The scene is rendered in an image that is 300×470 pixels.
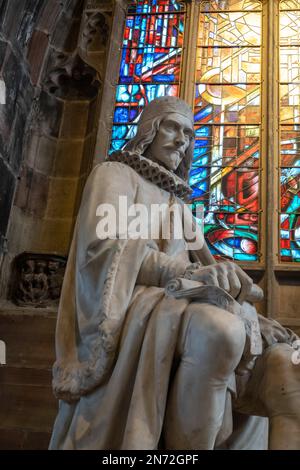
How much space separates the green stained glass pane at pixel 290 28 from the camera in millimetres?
5281

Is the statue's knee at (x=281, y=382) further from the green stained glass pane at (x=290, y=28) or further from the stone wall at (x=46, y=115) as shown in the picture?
the green stained glass pane at (x=290, y=28)

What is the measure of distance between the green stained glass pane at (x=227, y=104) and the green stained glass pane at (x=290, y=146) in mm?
261

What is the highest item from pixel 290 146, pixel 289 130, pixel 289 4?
pixel 289 4

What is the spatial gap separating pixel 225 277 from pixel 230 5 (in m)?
4.61

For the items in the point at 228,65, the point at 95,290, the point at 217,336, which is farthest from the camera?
the point at 228,65

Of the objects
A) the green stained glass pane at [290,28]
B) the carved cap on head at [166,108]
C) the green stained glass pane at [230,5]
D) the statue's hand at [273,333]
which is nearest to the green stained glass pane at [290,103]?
the green stained glass pane at [290,28]

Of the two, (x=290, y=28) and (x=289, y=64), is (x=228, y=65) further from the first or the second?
(x=290, y=28)

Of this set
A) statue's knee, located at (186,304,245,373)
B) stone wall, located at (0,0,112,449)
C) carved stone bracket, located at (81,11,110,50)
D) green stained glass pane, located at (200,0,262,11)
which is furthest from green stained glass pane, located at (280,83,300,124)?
statue's knee, located at (186,304,245,373)

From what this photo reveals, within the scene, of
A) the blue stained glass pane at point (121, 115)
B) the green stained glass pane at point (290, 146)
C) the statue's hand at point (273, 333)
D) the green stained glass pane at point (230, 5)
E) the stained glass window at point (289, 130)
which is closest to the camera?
the statue's hand at point (273, 333)

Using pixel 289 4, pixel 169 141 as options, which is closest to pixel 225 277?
pixel 169 141

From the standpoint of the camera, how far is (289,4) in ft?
18.1

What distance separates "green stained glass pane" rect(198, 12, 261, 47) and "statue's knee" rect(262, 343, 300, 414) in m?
4.19

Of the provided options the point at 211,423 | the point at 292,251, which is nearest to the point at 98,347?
the point at 211,423

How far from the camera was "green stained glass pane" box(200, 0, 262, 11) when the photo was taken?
220 inches
